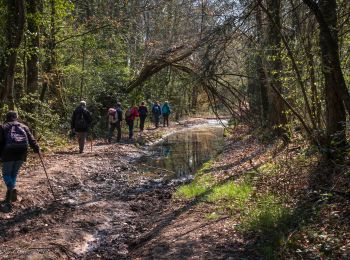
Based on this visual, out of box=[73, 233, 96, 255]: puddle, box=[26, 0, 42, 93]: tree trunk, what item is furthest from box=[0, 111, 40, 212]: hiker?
box=[26, 0, 42, 93]: tree trunk

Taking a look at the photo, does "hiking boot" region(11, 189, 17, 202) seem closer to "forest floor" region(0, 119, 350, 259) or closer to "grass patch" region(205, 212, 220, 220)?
"forest floor" region(0, 119, 350, 259)

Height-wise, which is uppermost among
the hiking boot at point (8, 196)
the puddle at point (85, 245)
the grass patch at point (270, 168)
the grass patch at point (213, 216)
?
the grass patch at point (270, 168)

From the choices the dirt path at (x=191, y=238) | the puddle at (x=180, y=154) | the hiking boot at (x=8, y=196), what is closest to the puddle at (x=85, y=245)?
the dirt path at (x=191, y=238)

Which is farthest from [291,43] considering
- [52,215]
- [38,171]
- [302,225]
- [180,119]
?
[180,119]

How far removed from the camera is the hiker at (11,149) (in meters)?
9.20

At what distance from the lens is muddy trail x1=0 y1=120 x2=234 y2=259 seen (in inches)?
313

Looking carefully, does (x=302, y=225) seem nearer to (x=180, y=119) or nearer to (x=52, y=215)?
(x=52, y=215)

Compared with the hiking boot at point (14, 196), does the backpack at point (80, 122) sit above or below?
above

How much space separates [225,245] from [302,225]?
4.14ft

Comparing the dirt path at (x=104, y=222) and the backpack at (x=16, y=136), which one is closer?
the dirt path at (x=104, y=222)

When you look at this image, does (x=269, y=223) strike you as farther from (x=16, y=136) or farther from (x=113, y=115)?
(x=113, y=115)

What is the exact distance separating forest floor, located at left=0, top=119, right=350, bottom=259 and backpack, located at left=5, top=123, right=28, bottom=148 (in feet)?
4.85

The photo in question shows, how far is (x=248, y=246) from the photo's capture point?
6.97m

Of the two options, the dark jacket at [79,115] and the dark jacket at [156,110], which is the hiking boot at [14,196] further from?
the dark jacket at [156,110]
